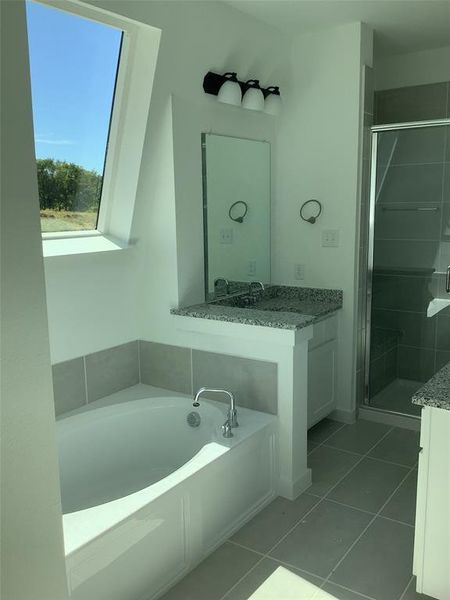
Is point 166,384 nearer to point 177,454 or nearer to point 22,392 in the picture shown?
point 177,454

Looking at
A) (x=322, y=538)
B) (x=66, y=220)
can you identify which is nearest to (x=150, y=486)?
(x=322, y=538)

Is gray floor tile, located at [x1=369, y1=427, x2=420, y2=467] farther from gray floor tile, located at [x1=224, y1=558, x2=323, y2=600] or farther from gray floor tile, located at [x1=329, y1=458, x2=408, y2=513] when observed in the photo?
gray floor tile, located at [x1=224, y1=558, x2=323, y2=600]

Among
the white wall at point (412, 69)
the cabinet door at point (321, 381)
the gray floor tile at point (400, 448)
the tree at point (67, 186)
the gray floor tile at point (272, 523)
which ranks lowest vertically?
the gray floor tile at point (272, 523)

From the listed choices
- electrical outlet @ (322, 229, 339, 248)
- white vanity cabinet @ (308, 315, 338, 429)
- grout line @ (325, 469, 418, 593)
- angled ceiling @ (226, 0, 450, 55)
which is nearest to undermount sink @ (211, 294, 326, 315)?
white vanity cabinet @ (308, 315, 338, 429)

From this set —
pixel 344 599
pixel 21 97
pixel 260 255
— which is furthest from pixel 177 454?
pixel 21 97

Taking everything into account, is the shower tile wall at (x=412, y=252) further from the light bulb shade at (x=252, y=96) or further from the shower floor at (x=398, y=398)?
the light bulb shade at (x=252, y=96)

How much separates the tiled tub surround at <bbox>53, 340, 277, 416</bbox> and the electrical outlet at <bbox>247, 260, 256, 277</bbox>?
0.81 metres

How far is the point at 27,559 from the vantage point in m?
0.95

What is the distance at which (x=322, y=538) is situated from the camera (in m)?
2.46

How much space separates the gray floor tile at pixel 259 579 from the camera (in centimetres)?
211

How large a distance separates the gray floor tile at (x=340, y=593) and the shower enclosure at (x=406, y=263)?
5.64 feet

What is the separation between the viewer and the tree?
2.64m

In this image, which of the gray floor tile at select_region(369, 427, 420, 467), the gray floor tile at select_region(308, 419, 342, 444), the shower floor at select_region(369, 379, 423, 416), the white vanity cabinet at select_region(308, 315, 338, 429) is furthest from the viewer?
the shower floor at select_region(369, 379, 423, 416)

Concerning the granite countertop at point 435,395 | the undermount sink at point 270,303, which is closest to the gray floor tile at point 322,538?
the granite countertop at point 435,395
